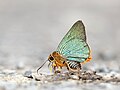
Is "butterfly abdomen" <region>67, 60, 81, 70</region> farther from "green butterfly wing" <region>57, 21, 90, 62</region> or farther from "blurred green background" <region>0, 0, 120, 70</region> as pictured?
"blurred green background" <region>0, 0, 120, 70</region>

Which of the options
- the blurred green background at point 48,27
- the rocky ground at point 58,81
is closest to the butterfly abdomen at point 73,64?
the rocky ground at point 58,81

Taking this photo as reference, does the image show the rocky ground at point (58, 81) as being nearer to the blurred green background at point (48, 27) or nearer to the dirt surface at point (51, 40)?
the dirt surface at point (51, 40)

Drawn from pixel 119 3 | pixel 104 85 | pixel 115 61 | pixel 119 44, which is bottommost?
pixel 104 85

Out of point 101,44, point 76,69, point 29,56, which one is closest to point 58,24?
point 101,44

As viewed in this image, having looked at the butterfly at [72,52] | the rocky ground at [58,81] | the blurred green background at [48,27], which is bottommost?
the rocky ground at [58,81]

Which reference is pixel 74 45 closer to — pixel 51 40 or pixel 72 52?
pixel 72 52

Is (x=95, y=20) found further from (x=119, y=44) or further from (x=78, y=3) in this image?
(x=119, y=44)

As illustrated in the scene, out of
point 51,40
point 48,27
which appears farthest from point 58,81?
point 48,27
